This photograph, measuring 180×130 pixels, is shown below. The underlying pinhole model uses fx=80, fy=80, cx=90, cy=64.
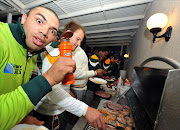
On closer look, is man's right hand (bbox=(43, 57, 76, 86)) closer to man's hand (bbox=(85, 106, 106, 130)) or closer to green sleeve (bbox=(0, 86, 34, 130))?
green sleeve (bbox=(0, 86, 34, 130))

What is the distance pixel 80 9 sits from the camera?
12.9ft

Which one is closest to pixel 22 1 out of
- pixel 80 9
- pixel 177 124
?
pixel 80 9

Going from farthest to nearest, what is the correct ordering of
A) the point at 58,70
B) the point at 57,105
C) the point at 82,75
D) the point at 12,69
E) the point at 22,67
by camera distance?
the point at 82,75 → the point at 57,105 → the point at 22,67 → the point at 12,69 → the point at 58,70

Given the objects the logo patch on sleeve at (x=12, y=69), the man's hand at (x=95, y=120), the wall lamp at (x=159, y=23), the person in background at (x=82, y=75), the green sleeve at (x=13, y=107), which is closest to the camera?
the green sleeve at (x=13, y=107)

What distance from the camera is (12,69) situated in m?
0.84

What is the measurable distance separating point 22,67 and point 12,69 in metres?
0.14

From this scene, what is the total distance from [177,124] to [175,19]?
5.95ft

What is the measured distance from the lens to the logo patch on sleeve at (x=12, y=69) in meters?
0.79

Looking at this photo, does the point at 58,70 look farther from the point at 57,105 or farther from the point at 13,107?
the point at 57,105

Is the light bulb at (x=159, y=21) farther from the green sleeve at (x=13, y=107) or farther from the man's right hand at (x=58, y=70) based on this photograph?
the green sleeve at (x=13, y=107)

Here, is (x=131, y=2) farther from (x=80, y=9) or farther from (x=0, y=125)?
(x=0, y=125)

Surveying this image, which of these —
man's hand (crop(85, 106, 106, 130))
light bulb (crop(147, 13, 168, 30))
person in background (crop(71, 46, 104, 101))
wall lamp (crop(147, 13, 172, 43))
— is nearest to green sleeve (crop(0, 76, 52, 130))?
man's hand (crop(85, 106, 106, 130))

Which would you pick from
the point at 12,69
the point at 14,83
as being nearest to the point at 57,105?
the point at 14,83

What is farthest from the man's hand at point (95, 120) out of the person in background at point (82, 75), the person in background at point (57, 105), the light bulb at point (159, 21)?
the light bulb at point (159, 21)
